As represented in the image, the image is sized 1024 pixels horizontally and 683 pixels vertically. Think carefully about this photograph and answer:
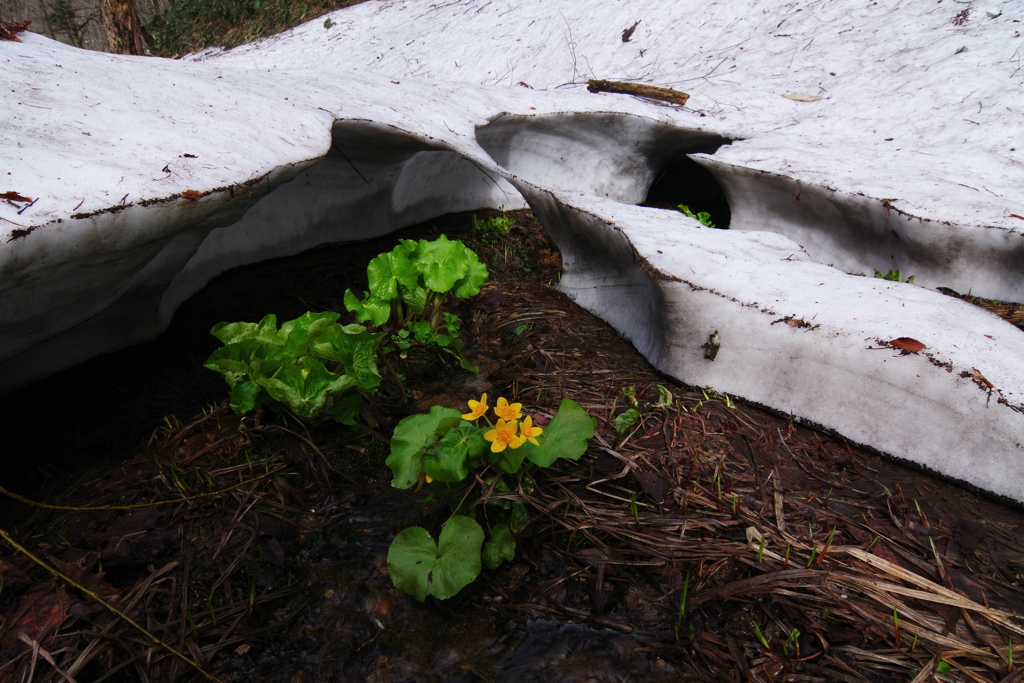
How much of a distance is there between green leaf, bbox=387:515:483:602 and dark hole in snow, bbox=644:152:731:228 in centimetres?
326

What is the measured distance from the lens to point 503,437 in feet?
4.31

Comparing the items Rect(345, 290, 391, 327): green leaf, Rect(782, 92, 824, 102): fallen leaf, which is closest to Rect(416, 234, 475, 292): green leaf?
Rect(345, 290, 391, 327): green leaf

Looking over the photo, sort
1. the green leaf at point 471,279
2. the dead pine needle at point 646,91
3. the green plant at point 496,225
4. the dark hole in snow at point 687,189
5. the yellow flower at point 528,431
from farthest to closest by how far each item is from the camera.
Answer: the dark hole in snow at point 687,189, the dead pine needle at point 646,91, the green plant at point 496,225, the green leaf at point 471,279, the yellow flower at point 528,431

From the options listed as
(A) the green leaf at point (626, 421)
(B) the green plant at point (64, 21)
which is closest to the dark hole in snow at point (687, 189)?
(A) the green leaf at point (626, 421)

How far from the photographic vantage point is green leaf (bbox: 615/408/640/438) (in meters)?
1.62

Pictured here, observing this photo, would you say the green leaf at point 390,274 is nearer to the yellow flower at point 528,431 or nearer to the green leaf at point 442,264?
the green leaf at point 442,264

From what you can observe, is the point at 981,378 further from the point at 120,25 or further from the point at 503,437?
the point at 120,25

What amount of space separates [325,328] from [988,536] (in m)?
1.81

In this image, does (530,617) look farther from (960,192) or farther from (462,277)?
(960,192)

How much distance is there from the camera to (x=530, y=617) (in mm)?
1229

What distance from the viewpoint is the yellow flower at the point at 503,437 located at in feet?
4.28

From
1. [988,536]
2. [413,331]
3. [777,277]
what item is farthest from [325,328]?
[988,536]

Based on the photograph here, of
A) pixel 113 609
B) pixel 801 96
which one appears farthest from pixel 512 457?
pixel 801 96

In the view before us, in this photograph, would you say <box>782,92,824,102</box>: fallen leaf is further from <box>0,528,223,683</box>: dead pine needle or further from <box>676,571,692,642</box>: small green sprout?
<box>0,528,223,683</box>: dead pine needle
